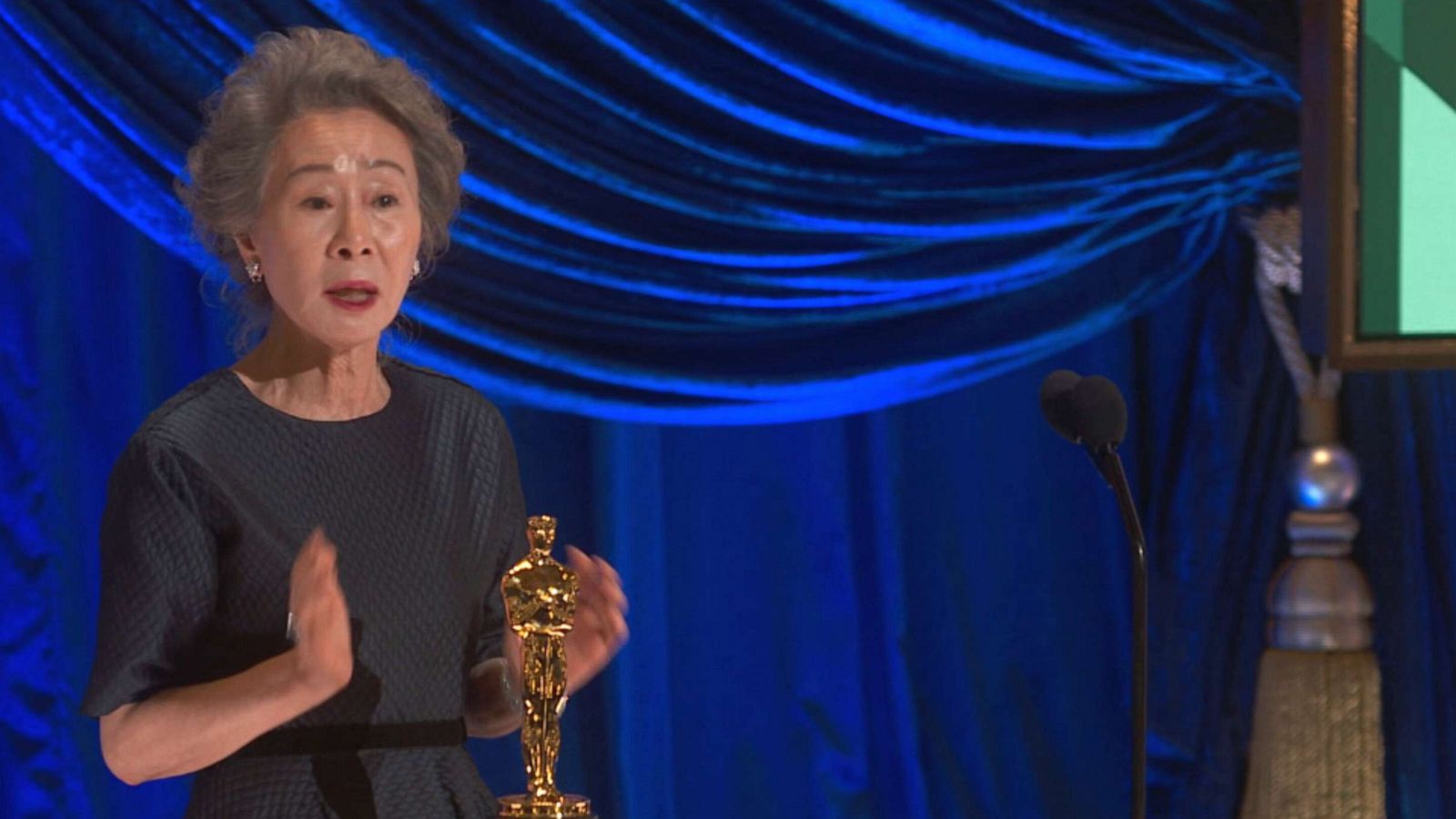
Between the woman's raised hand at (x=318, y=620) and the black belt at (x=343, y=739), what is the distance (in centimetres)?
20

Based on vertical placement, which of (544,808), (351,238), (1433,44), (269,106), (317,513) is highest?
(1433,44)

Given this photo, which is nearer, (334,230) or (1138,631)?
(1138,631)

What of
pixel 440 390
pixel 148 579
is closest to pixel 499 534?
pixel 440 390

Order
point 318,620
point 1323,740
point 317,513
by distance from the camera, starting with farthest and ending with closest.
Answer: point 1323,740 → point 317,513 → point 318,620

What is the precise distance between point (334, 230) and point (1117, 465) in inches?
29.4

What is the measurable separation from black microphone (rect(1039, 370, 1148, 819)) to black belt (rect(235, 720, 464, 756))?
638 mm

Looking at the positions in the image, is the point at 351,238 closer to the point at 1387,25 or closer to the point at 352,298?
the point at 352,298

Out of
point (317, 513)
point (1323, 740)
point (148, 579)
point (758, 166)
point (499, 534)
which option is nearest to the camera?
point (148, 579)

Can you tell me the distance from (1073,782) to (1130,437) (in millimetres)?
585

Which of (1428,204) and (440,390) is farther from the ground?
(1428,204)

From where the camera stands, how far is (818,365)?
9.11 ft

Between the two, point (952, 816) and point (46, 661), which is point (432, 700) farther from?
point (952, 816)

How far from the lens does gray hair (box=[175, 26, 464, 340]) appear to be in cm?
174

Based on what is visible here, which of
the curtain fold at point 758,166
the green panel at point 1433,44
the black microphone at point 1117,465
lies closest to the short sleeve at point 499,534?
the black microphone at point 1117,465
